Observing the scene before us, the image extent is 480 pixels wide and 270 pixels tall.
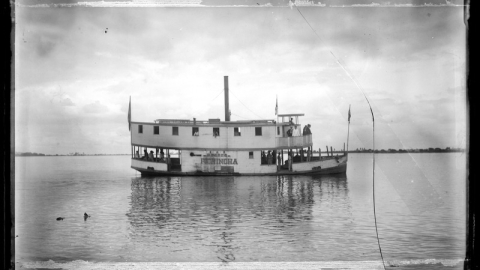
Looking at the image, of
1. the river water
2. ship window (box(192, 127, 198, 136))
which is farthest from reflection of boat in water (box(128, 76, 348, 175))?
the river water

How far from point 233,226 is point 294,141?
27.4 ft

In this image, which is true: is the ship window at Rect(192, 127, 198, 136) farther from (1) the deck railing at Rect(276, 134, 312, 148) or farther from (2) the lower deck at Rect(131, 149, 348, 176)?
(1) the deck railing at Rect(276, 134, 312, 148)

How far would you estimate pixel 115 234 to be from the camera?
25.3ft

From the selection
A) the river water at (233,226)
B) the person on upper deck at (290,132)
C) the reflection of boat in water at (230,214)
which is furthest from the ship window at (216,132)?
the person on upper deck at (290,132)

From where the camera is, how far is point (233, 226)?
27.0 ft

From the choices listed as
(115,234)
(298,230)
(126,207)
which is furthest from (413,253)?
(126,207)

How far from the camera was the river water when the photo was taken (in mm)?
5973

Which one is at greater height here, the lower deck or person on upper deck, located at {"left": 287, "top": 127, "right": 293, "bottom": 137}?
person on upper deck, located at {"left": 287, "top": 127, "right": 293, "bottom": 137}

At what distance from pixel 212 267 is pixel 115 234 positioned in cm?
453

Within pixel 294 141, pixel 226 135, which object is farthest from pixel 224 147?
pixel 294 141

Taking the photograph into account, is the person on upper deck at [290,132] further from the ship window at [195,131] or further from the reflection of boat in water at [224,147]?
the ship window at [195,131]

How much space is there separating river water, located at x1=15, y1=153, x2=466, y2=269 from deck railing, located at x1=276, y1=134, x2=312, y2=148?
1815 mm

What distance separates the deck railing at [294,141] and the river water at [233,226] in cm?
181

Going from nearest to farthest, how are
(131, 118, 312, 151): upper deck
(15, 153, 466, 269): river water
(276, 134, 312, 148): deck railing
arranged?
(15, 153, 466, 269): river water, (276, 134, 312, 148): deck railing, (131, 118, 312, 151): upper deck
